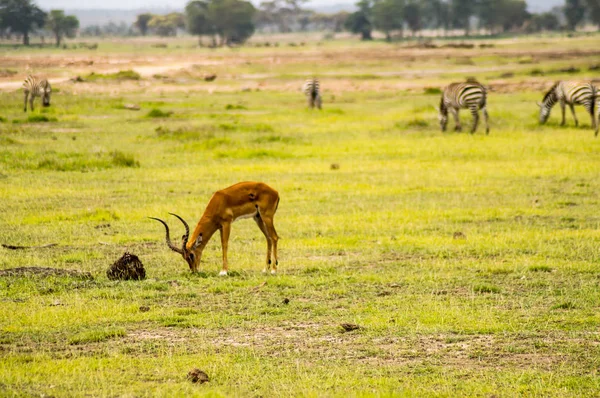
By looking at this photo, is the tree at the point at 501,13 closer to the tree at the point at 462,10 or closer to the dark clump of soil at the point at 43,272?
the tree at the point at 462,10

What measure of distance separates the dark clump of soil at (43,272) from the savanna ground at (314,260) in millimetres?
177

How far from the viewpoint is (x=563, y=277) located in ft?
32.9

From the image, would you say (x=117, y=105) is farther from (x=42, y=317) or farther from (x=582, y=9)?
(x=582, y=9)

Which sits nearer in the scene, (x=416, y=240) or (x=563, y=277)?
(x=563, y=277)

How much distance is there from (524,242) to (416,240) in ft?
4.74

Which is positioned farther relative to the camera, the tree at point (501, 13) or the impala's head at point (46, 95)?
the tree at point (501, 13)

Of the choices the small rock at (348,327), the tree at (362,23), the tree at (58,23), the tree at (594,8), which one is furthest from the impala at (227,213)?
the tree at (362,23)

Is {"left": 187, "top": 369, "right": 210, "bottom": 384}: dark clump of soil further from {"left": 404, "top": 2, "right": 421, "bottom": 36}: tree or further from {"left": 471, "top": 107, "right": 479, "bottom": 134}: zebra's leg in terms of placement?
{"left": 404, "top": 2, "right": 421, "bottom": 36}: tree

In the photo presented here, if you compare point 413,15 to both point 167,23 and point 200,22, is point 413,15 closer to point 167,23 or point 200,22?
point 200,22

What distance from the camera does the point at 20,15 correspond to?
76062 millimetres

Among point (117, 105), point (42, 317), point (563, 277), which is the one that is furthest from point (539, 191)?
point (117, 105)

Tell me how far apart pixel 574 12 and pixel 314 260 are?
412 feet

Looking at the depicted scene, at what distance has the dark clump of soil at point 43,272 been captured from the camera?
9906 millimetres

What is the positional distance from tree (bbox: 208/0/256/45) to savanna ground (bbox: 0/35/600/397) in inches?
3228
